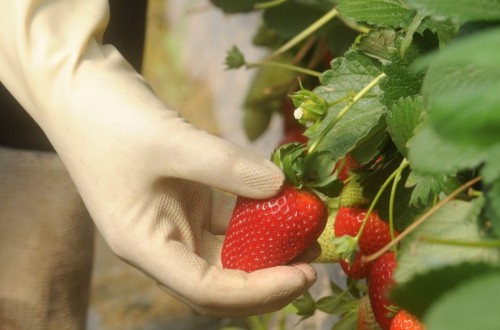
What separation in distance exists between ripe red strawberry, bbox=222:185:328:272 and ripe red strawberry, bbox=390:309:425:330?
9 cm

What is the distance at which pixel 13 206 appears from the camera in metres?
1.01

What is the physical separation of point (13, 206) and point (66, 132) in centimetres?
36

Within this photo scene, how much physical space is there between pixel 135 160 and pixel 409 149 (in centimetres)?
25

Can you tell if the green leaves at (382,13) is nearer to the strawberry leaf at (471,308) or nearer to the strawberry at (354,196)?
the strawberry at (354,196)

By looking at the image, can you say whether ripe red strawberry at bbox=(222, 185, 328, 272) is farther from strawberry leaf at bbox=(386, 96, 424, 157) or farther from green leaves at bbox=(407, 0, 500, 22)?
green leaves at bbox=(407, 0, 500, 22)

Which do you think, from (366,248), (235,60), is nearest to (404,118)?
(366,248)

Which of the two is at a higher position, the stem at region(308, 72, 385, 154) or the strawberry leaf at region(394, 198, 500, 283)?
the strawberry leaf at region(394, 198, 500, 283)

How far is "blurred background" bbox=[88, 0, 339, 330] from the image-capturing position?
162 centimetres

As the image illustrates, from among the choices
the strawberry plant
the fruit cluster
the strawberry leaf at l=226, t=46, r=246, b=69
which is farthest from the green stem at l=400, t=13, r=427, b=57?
the strawberry leaf at l=226, t=46, r=246, b=69

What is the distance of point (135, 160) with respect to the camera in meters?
0.65

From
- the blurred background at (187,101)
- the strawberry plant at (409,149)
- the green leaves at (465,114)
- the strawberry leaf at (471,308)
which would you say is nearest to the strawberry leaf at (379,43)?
the strawberry plant at (409,149)

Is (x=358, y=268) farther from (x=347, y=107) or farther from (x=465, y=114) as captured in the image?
(x=465, y=114)

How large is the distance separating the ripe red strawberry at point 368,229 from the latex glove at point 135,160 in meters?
0.05

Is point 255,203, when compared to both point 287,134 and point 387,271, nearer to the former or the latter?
point 387,271
